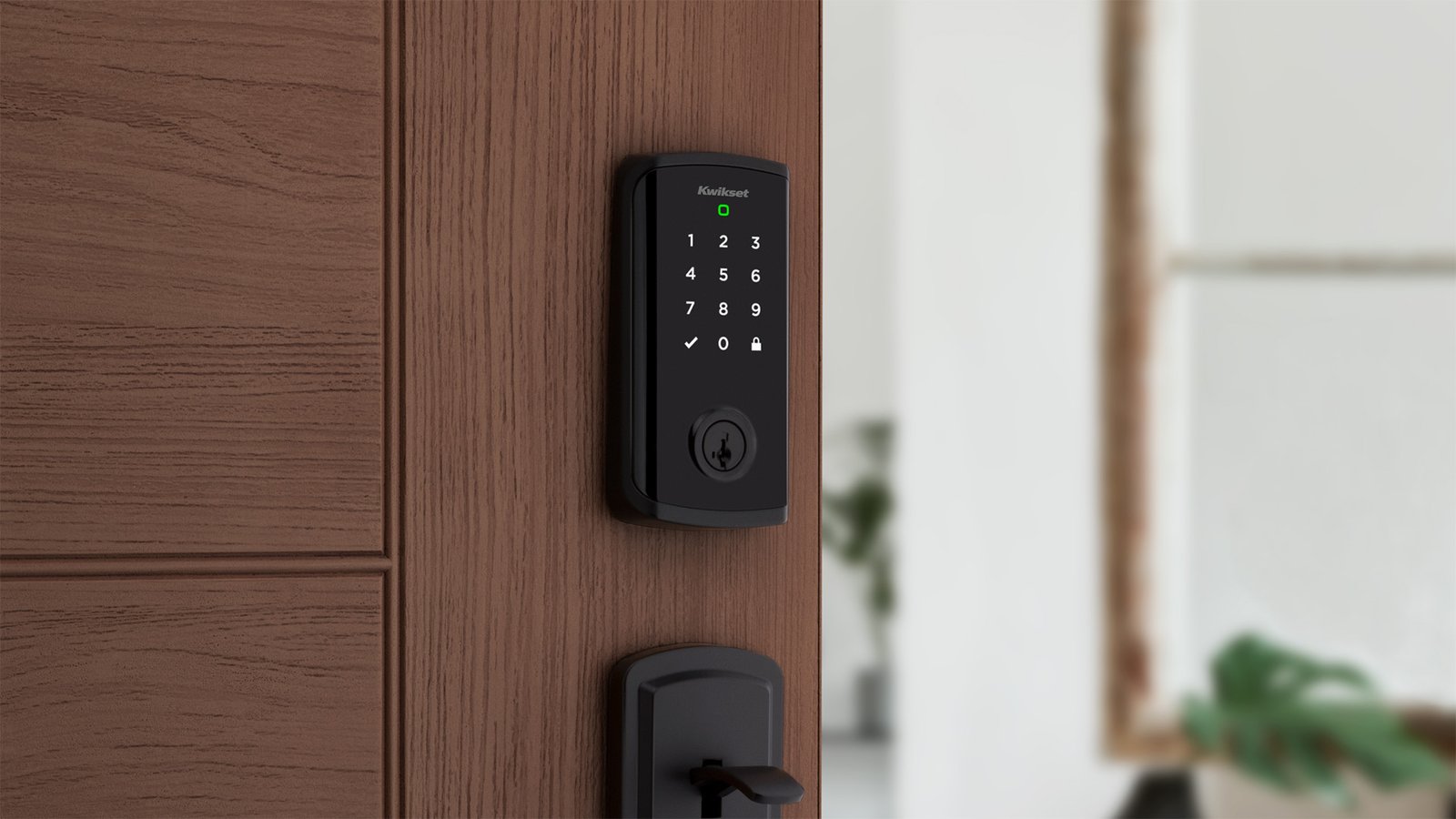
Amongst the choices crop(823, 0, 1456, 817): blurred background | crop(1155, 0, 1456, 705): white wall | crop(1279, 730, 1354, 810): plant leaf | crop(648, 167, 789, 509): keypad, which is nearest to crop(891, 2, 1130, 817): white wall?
crop(823, 0, 1456, 817): blurred background

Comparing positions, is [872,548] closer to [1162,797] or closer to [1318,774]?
[1162,797]

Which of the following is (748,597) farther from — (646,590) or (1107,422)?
(1107,422)

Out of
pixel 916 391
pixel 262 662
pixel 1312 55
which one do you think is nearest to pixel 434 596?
pixel 262 662

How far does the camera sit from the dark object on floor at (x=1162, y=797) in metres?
1.22

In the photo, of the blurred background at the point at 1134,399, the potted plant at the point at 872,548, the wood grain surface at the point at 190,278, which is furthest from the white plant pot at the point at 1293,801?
the wood grain surface at the point at 190,278

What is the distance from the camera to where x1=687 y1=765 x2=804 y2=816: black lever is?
294 millimetres

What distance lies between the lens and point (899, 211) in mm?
1150

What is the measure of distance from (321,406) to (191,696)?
87 mm

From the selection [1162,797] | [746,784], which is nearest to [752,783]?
[746,784]

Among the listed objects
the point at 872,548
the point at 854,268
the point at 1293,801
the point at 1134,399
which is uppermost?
the point at 854,268

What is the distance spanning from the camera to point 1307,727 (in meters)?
1.24

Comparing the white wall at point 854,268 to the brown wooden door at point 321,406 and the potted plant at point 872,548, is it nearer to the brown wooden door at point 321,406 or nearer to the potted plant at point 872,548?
the potted plant at point 872,548

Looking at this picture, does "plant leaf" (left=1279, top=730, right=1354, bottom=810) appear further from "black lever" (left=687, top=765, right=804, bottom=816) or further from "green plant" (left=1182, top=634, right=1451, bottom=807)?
"black lever" (left=687, top=765, right=804, bottom=816)

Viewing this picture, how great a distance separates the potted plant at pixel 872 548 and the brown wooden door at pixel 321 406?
837mm
